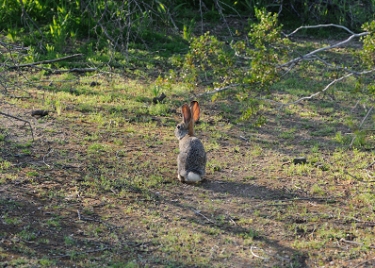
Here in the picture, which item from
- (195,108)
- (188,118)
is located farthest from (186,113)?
(195,108)

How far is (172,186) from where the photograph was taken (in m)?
6.39

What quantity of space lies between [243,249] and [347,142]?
2645mm

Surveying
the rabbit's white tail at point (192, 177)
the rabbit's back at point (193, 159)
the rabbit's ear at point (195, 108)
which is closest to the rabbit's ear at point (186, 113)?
the rabbit's ear at point (195, 108)

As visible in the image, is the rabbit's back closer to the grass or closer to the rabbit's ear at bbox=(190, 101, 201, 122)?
the grass

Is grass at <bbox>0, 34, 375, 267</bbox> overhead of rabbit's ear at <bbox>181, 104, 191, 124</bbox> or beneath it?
beneath

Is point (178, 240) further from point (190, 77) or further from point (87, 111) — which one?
point (87, 111)

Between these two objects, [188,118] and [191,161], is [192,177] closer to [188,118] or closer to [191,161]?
[191,161]

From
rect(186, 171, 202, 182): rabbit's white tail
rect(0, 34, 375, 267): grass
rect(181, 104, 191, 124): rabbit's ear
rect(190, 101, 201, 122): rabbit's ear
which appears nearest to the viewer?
rect(0, 34, 375, 267): grass

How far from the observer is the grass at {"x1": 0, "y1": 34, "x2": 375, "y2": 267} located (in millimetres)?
5312

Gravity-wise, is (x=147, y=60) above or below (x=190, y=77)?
below

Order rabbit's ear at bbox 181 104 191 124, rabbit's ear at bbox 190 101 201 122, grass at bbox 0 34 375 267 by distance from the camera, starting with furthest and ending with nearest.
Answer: rabbit's ear at bbox 190 101 201 122, rabbit's ear at bbox 181 104 191 124, grass at bbox 0 34 375 267

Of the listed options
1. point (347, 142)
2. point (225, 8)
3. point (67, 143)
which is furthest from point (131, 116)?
point (225, 8)

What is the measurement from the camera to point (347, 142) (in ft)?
24.9

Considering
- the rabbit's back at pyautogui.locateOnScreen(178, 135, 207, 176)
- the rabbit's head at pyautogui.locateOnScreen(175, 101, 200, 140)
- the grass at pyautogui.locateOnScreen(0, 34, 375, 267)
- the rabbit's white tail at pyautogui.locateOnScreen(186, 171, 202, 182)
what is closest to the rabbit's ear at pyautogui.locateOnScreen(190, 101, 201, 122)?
the rabbit's head at pyautogui.locateOnScreen(175, 101, 200, 140)
